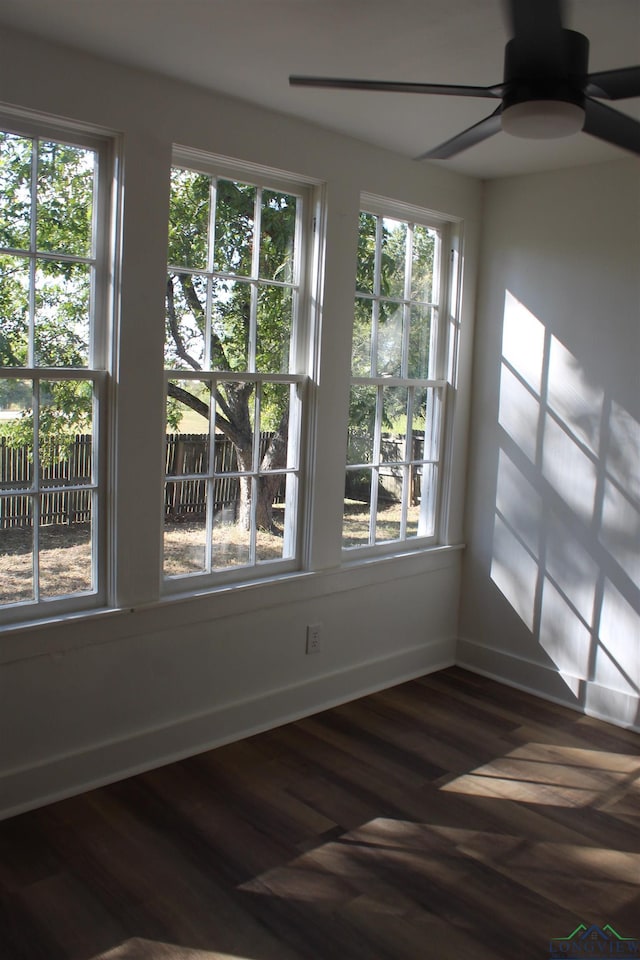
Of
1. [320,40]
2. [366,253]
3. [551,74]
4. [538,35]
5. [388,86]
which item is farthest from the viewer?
[366,253]

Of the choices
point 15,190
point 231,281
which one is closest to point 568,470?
point 231,281

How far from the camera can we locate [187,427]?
11.3 ft

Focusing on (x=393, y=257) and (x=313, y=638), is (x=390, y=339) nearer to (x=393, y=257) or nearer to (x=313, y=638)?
(x=393, y=257)

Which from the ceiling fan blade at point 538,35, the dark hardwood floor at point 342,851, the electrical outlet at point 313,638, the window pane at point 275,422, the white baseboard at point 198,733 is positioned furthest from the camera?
the electrical outlet at point 313,638

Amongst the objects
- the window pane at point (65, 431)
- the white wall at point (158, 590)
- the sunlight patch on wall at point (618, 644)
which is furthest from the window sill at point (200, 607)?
the sunlight patch on wall at point (618, 644)

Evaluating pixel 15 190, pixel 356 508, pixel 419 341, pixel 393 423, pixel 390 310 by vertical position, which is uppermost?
pixel 15 190

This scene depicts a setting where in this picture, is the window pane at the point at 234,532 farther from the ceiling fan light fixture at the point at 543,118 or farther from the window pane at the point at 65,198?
the ceiling fan light fixture at the point at 543,118

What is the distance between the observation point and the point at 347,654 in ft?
13.6

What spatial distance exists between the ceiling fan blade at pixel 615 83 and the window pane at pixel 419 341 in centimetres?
233

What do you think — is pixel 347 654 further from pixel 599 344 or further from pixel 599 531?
pixel 599 344

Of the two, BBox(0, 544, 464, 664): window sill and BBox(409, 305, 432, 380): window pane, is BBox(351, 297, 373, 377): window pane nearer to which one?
BBox(409, 305, 432, 380): window pane

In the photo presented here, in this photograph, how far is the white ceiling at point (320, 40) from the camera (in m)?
2.45

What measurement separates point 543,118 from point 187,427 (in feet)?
6.32

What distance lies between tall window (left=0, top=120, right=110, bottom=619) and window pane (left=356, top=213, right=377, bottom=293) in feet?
4.52
